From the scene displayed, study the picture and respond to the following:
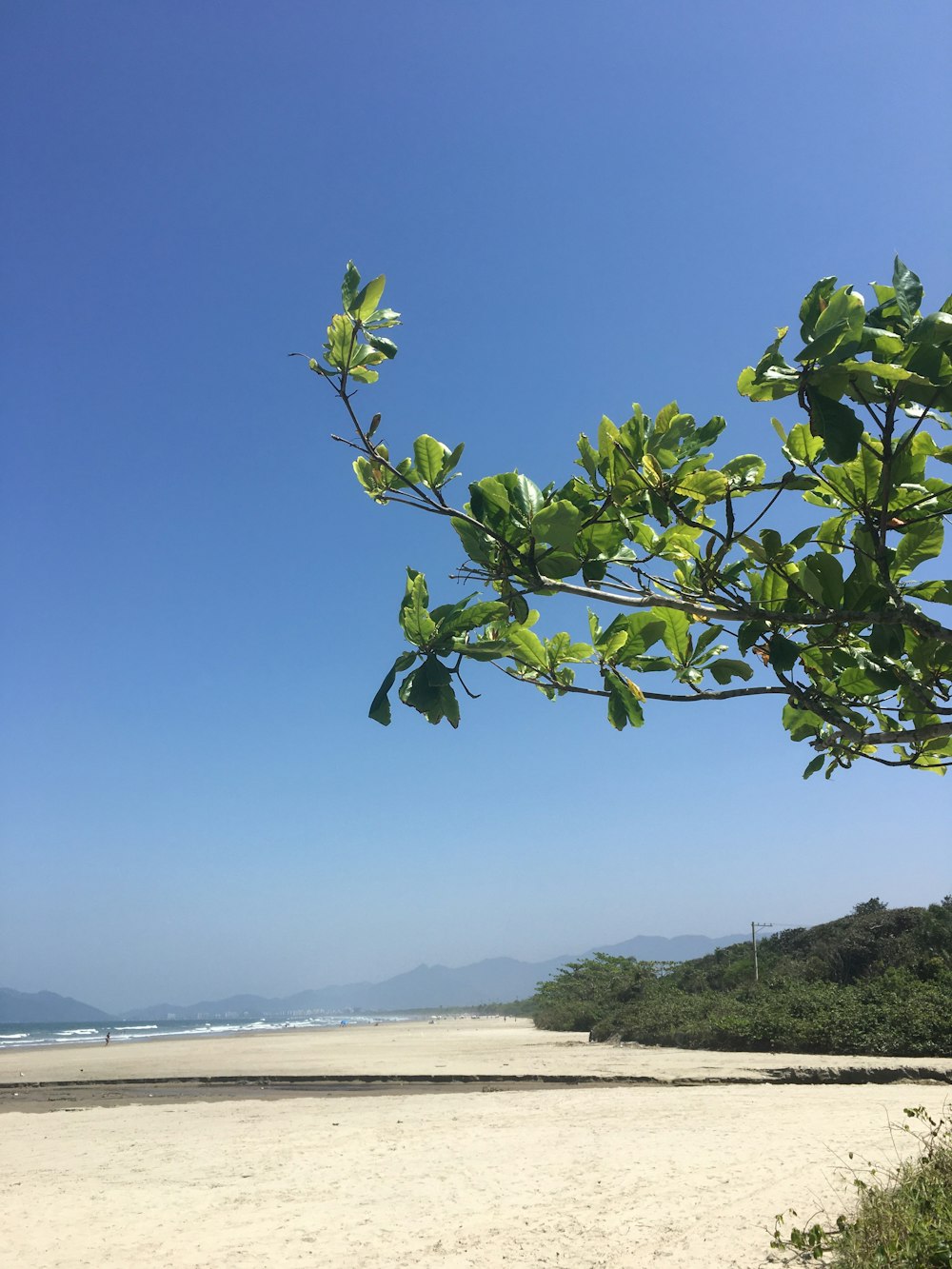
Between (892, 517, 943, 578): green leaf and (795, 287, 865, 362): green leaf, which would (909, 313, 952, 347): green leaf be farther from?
(892, 517, 943, 578): green leaf

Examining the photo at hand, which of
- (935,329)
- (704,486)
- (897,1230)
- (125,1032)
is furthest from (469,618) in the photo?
(125,1032)

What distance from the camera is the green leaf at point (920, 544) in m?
1.75

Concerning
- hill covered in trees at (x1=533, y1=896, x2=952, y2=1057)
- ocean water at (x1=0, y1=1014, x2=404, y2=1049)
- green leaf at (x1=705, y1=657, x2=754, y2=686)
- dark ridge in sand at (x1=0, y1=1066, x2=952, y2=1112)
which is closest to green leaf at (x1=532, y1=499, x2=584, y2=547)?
green leaf at (x1=705, y1=657, x2=754, y2=686)

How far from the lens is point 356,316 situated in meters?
1.51

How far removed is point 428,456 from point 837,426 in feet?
2.51

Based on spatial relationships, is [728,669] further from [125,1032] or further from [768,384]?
[125,1032]

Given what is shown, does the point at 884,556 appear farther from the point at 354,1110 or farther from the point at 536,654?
the point at 354,1110

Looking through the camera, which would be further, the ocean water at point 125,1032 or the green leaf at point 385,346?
the ocean water at point 125,1032

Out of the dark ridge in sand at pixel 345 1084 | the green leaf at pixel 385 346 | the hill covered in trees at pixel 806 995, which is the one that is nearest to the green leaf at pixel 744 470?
the green leaf at pixel 385 346

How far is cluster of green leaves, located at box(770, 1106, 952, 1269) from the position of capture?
9.70 ft

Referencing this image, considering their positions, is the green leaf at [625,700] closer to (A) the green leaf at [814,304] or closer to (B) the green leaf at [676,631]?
(B) the green leaf at [676,631]

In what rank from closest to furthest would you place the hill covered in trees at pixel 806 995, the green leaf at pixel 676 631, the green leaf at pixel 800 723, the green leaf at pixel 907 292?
the green leaf at pixel 907 292 < the green leaf at pixel 676 631 < the green leaf at pixel 800 723 < the hill covered in trees at pixel 806 995

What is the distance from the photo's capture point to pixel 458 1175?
6023 mm

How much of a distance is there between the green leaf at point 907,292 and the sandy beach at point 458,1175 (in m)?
4.42
